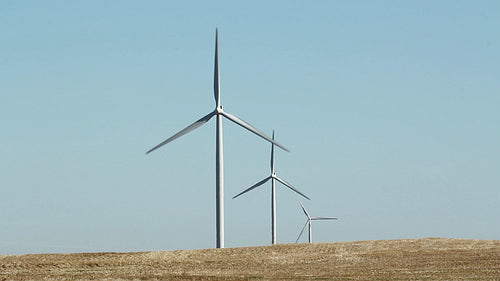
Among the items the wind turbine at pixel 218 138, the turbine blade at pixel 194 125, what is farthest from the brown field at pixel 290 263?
the turbine blade at pixel 194 125

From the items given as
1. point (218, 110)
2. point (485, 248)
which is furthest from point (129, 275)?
point (485, 248)

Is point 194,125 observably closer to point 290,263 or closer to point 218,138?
point 218,138

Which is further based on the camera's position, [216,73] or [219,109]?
[216,73]

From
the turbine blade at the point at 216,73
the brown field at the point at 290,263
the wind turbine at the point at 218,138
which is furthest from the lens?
the turbine blade at the point at 216,73

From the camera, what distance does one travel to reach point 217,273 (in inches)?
2051

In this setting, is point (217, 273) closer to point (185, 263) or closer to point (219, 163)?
point (185, 263)

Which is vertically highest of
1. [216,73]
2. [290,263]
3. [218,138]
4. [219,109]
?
[216,73]

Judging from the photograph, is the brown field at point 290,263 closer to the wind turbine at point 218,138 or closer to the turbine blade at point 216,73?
the wind turbine at point 218,138

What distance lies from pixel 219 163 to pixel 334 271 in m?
16.5

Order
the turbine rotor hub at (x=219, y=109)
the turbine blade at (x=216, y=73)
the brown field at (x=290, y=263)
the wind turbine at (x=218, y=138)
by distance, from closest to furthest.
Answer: the brown field at (x=290, y=263), the wind turbine at (x=218, y=138), the turbine rotor hub at (x=219, y=109), the turbine blade at (x=216, y=73)

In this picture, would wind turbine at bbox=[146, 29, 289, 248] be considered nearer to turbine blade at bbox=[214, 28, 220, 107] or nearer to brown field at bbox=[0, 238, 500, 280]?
turbine blade at bbox=[214, 28, 220, 107]

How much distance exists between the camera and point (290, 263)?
5853 cm

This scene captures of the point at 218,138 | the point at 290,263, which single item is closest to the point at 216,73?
the point at 218,138

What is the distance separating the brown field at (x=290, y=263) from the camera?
50.7 m
